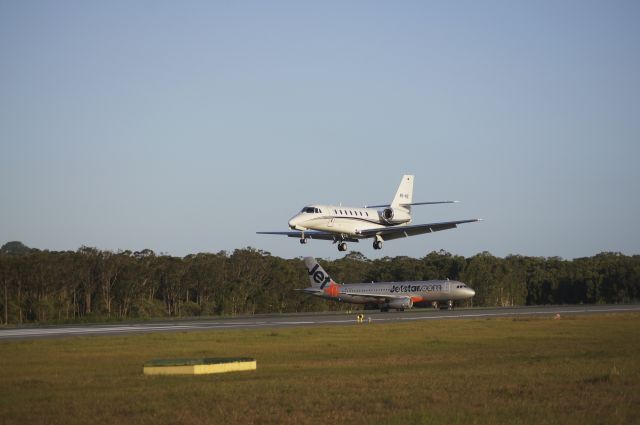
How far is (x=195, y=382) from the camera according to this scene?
23.0m

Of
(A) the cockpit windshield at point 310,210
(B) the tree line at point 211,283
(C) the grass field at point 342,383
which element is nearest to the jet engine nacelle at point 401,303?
(B) the tree line at point 211,283

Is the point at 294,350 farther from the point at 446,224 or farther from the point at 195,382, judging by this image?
the point at 446,224

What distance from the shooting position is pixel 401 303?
8431 centimetres

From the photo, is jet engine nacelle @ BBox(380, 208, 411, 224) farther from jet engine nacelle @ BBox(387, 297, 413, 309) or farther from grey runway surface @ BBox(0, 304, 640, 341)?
jet engine nacelle @ BBox(387, 297, 413, 309)

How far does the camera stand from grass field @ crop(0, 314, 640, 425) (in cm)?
1770

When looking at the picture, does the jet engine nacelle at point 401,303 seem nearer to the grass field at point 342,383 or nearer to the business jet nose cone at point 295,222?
the business jet nose cone at point 295,222

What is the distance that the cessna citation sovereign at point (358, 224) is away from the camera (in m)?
53.5

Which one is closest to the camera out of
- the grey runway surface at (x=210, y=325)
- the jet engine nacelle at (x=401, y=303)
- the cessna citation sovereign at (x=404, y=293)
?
the grey runway surface at (x=210, y=325)

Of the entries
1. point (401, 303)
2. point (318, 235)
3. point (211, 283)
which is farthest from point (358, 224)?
point (211, 283)

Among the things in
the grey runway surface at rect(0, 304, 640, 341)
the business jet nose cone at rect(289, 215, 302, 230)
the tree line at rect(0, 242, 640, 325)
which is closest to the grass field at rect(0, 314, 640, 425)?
the grey runway surface at rect(0, 304, 640, 341)

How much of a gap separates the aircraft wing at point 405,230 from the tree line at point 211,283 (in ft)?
96.3

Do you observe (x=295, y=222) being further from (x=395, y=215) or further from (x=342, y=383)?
(x=342, y=383)

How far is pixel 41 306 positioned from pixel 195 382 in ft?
220

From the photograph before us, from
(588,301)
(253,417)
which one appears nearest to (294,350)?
(253,417)
